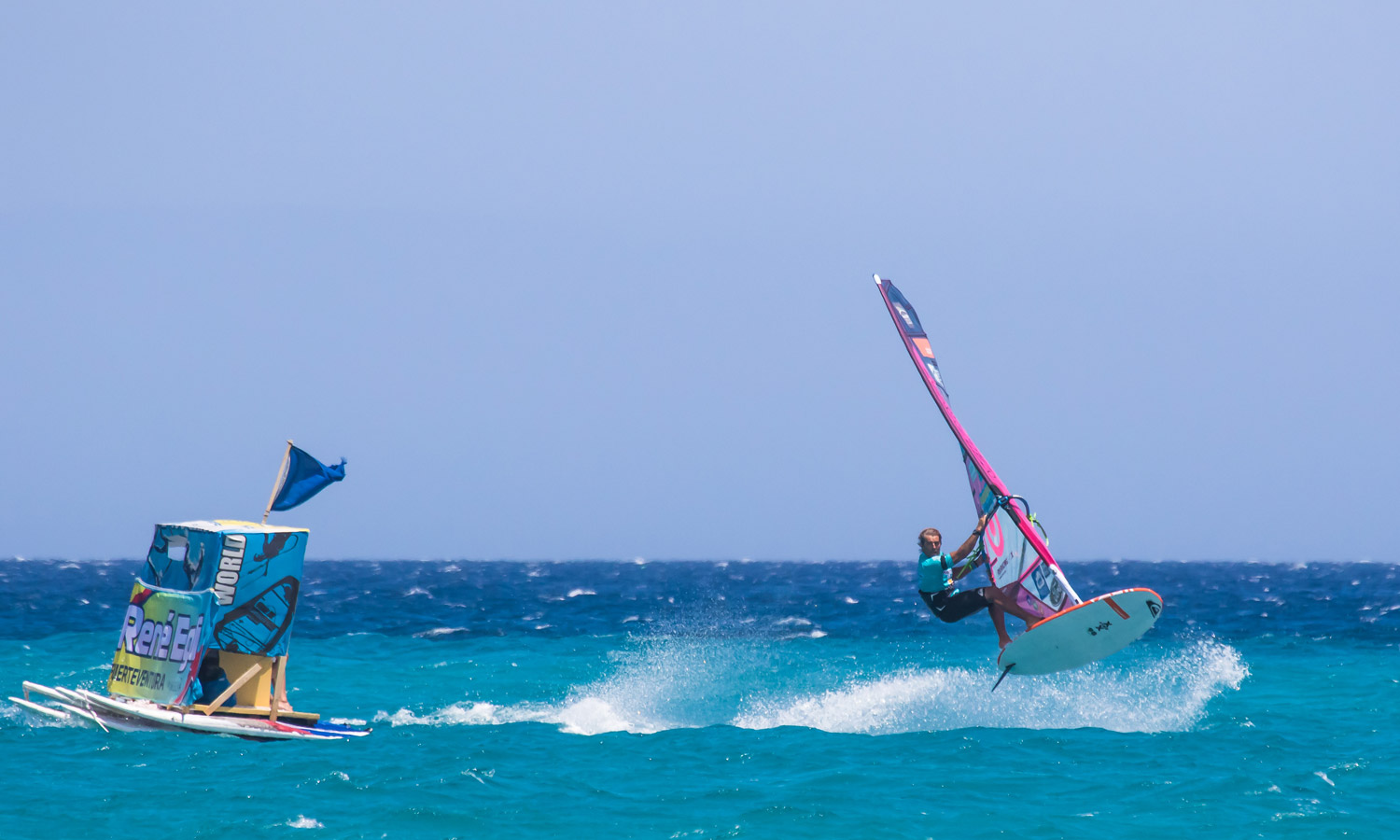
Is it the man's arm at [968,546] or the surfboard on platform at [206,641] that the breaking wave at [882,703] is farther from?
the man's arm at [968,546]

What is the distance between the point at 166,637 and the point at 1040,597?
43.0 feet

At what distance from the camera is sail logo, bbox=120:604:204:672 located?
19438mm

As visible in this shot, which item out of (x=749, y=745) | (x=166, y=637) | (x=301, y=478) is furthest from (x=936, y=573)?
(x=166, y=637)

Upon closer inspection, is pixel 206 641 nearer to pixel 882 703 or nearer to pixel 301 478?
Answer: pixel 301 478

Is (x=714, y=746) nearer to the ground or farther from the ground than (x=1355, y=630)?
nearer to the ground

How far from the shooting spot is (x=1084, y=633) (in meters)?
16.5

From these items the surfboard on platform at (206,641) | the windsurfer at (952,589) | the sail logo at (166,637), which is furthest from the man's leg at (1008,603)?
the sail logo at (166,637)

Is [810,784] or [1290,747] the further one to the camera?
[1290,747]

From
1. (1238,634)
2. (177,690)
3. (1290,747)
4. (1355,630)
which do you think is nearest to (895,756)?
(1290,747)

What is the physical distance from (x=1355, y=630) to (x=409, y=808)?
32.8 meters

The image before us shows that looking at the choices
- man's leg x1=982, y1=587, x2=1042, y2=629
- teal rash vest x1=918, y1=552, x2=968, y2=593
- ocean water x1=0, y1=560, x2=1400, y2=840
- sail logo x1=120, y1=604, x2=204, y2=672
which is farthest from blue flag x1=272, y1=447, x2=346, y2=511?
man's leg x1=982, y1=587, x2=1042, y2=629

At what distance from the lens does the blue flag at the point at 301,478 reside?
66.4 feet

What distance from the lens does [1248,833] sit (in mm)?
14195

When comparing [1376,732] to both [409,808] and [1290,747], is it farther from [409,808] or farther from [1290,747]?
[409,808]
